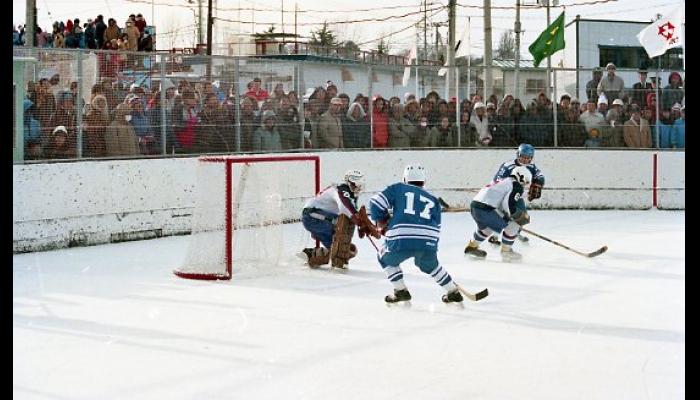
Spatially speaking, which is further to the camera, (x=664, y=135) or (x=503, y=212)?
(x=664, y=135)

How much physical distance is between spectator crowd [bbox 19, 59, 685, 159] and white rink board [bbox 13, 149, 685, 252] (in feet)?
0.60

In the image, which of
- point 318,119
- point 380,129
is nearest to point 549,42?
point 380,129

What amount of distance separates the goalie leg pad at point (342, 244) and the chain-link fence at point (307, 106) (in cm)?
329

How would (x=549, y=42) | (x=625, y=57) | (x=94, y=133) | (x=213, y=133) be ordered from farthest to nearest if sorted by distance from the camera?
1. (x=625, y=57)
2. (x=549, y=42)
3. (x=213, y=133)
4. (x=94, y=133)

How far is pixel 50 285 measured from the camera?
8359 mm

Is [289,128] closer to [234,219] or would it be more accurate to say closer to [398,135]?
[398,135]

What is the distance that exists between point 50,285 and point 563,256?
200 inches

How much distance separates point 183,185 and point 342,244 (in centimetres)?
337

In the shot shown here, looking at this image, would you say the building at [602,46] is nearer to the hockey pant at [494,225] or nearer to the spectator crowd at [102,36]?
the spectator crowd at [102,36]

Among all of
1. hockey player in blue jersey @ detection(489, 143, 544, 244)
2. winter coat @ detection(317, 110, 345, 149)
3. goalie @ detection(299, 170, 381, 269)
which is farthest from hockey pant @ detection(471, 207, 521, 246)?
winter coat @ detection(317, 110, 345, 149)

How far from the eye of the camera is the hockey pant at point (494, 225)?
1002cm

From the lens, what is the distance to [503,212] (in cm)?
1009
